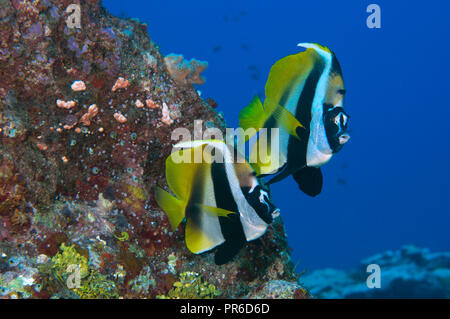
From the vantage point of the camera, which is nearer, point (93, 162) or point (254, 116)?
point (254, 116)

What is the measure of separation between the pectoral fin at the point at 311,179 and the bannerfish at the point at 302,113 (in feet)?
0.36

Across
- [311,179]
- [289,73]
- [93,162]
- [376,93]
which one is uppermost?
[376,93]

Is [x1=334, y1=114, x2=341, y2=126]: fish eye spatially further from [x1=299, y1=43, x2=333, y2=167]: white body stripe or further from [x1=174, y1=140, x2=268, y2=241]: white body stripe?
[x1=174, y1=140, x2=268, y2=241]: white body stripe

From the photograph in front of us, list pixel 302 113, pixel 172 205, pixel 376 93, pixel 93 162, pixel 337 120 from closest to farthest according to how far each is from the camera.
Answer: pixel 337 120, pixel 302 113, pixel 172 205, pixel 93 162, pixel 376 93

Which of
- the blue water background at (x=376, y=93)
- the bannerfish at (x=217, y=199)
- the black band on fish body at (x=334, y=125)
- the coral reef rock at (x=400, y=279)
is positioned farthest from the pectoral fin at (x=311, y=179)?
the blue water background at (x=376, y=93)

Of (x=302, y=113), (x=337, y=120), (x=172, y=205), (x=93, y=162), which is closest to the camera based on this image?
(x=337, y=120)

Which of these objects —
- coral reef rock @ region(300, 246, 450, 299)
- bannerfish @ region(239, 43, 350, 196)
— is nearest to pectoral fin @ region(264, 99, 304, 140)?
bannerfish @ region(239, 43, 350, 196)

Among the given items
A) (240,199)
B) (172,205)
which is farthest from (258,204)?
(172,205)

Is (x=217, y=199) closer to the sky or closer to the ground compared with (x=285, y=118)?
closer to the ground

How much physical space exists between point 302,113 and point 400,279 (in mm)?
11923

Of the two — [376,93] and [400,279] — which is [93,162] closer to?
[400,279]

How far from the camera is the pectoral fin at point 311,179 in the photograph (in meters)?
2.15

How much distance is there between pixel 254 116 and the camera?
79.8 inches

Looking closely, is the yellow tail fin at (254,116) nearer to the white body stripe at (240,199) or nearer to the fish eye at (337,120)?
the white body stripe at (240,199)
